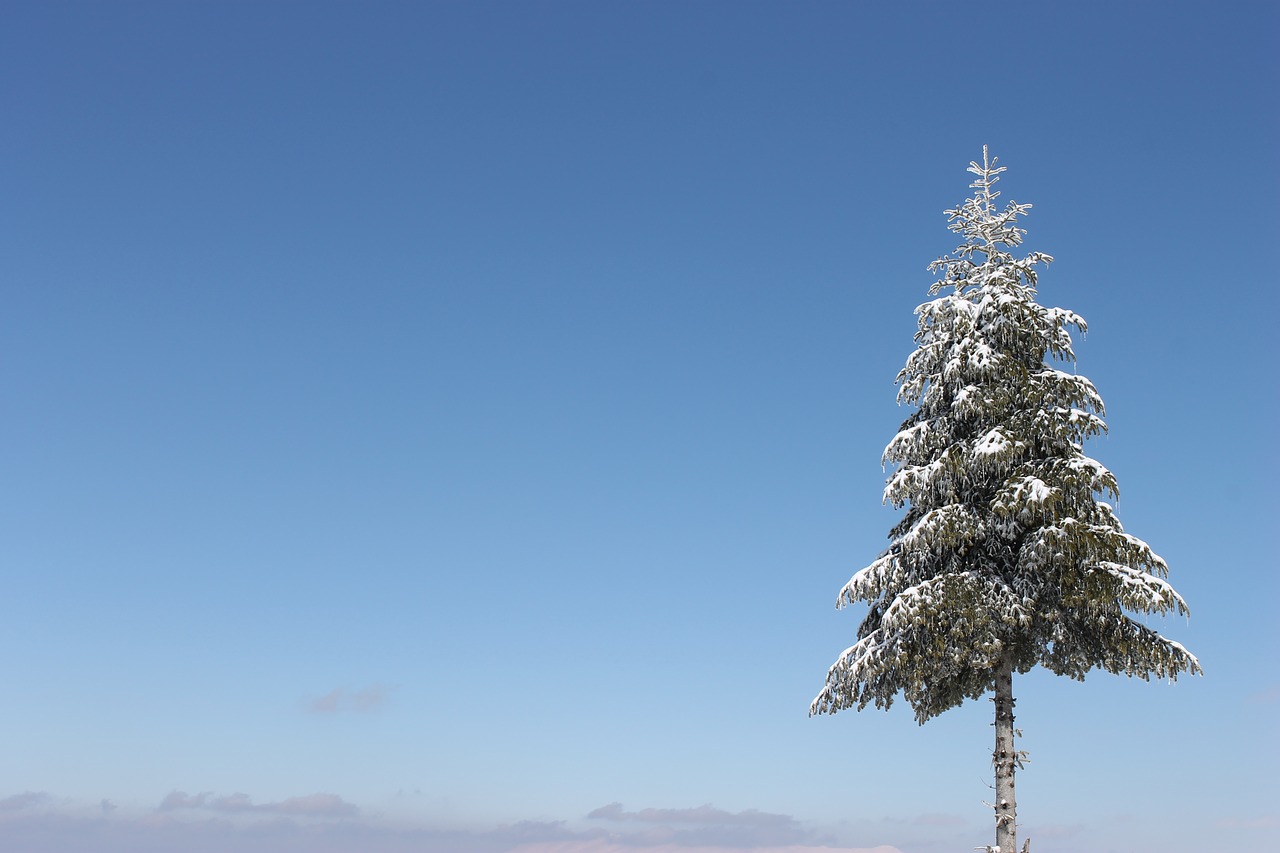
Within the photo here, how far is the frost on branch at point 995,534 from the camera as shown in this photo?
24.6 m

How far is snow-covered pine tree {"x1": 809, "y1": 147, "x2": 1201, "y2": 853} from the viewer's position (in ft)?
80.6

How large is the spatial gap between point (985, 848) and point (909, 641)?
171 inches

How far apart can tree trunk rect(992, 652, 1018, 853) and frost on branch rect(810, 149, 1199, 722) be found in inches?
15.0

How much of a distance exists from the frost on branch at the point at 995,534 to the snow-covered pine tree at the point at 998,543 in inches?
1.3

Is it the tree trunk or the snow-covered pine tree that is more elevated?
the snow-covered pine tree

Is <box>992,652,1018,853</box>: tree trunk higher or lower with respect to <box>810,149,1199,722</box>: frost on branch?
lower

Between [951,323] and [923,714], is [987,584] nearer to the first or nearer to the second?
[923,714]

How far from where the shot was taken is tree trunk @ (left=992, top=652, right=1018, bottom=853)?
24531 mm

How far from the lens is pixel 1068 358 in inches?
1061

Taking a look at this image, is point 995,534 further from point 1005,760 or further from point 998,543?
point 1005,760

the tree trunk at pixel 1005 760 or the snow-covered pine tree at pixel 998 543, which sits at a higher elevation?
the snow-covered pine tree at pixel 998 543

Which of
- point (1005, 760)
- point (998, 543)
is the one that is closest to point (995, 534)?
point (998, 543)

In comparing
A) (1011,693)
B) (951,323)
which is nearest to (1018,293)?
(951,323)

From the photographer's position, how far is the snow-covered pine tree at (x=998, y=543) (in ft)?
80.6
